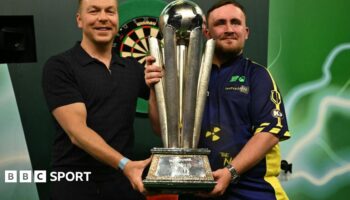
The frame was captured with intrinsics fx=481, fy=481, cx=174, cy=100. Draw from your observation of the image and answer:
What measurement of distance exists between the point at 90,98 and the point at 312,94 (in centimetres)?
129

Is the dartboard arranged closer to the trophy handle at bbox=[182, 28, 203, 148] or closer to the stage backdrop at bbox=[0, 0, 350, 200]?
the stage backdrop at bbox=[0, 0, 350, 200]

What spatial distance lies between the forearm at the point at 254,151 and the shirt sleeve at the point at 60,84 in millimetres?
608

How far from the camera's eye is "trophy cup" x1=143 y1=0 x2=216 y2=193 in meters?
1.58

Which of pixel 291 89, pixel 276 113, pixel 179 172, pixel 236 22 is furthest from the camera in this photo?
pixel 291 89

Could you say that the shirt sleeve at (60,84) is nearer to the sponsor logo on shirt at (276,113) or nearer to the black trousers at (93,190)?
the black trousers at (93,190)

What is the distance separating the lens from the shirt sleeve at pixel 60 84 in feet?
5.73

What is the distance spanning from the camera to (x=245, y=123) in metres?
1.77

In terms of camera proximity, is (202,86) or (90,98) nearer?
(202,86)

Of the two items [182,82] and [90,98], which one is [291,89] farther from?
[90,98]

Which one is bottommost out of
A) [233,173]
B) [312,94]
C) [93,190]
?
[93,190]

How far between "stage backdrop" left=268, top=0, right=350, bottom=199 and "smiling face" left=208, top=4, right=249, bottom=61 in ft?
2.41

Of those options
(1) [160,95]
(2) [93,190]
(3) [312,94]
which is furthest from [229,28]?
(3) [312,94]

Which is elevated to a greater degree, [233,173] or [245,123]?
[245,123]

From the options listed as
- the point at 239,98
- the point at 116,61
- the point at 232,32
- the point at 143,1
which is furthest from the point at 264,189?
the point at 143,1
